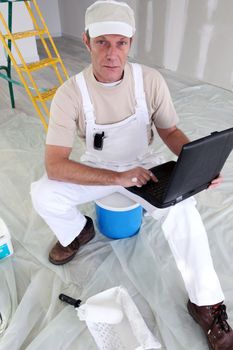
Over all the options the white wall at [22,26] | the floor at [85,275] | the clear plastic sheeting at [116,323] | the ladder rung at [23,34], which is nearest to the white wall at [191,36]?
the white wall at [22,26]

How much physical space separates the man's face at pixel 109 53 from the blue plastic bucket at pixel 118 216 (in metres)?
0.55

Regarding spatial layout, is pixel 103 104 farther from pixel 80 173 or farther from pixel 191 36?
pixel 191 36

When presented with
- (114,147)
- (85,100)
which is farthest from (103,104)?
(114,147)

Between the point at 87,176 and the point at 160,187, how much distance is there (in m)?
0.29

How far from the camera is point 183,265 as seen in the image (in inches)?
41.4

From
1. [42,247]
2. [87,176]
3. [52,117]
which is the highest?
[52,117]

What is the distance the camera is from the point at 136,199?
1.26m

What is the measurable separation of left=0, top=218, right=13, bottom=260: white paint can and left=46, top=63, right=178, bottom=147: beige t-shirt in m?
0.48

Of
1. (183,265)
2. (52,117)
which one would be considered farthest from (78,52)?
(183,265)

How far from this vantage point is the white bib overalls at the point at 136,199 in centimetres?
102

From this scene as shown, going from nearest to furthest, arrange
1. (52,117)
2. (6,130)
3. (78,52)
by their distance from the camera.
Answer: (52,117), (6,130), (78,52)

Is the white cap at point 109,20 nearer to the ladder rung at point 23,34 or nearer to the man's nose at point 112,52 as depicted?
the man's nose at point 112,52

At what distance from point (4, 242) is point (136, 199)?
0.65 metres

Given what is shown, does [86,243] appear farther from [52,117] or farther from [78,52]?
[78,52]
